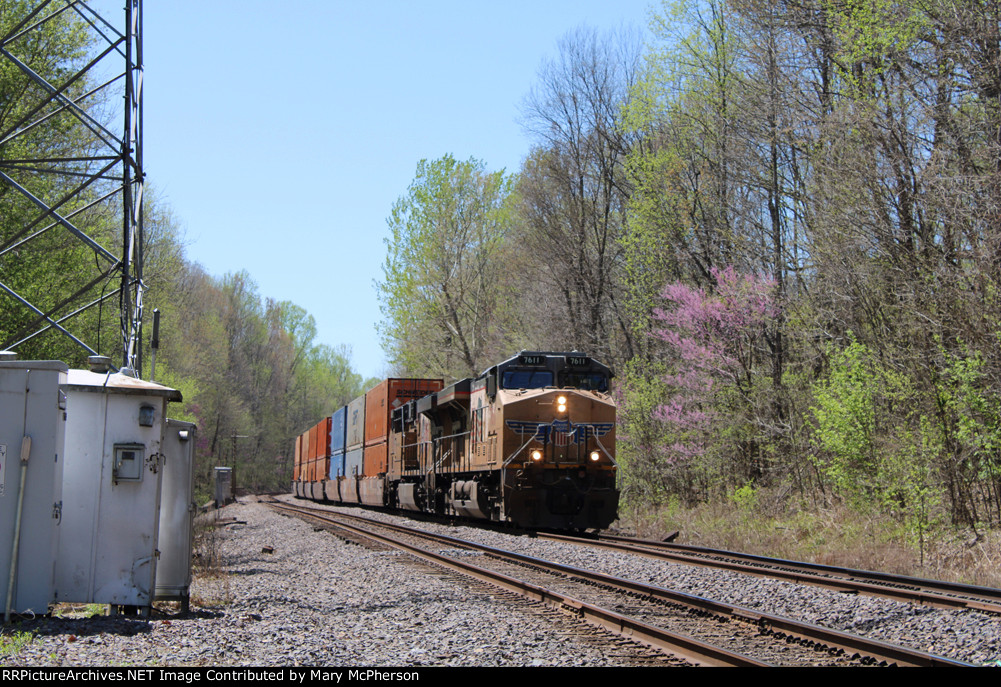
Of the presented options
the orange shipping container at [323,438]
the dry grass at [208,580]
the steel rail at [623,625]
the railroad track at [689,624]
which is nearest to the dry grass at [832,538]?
the railroad track at [689,624]

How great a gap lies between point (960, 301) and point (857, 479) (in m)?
3.41

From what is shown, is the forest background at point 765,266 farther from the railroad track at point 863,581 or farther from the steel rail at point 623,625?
the steel rail at point 623,625

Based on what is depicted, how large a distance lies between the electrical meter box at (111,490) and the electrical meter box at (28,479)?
335 millimetres

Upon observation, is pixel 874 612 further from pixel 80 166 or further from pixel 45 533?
pixel 80 166

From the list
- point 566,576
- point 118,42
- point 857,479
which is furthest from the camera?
point 857,479

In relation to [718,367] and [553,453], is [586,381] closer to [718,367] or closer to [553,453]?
[553,453]

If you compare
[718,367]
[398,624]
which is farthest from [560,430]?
[398,624]

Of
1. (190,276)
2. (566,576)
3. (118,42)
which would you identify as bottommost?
(566,576)

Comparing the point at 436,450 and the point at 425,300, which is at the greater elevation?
the point at 425,300

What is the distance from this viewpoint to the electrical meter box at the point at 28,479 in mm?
7098

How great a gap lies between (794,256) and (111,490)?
17406 mm

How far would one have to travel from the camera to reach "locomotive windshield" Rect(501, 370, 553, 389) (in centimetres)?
1694

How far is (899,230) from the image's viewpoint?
16.3 m

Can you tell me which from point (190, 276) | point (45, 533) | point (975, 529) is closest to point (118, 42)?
point (45, 533)
